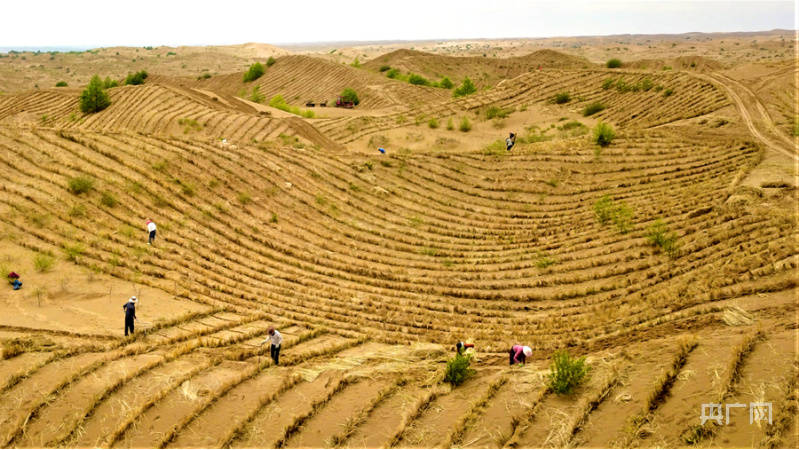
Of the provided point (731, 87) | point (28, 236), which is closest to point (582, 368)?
point (28, 236)

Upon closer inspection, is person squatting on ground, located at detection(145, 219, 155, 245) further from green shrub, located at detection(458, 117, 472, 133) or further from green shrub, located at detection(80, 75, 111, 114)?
green shrub, located at detection(80, 75, 111, 114)

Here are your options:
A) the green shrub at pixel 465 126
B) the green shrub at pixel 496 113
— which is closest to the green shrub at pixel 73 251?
the green shrub at pixel 465 126

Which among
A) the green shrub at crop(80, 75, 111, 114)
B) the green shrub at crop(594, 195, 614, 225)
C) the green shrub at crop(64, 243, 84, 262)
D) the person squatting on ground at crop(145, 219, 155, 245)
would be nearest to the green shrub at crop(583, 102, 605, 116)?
the green shrub at crop(594, 195, 614, 225)

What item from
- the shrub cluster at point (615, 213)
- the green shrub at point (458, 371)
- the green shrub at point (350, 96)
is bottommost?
the green shrub at point (458, 371)

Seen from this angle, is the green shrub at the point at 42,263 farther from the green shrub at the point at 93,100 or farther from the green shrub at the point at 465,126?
the green shrub at the point at 93,100

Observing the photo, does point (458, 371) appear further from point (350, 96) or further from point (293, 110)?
point (350, 96)

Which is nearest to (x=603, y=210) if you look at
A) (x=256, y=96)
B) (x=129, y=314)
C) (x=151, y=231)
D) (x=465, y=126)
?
(x=151, y=231)
